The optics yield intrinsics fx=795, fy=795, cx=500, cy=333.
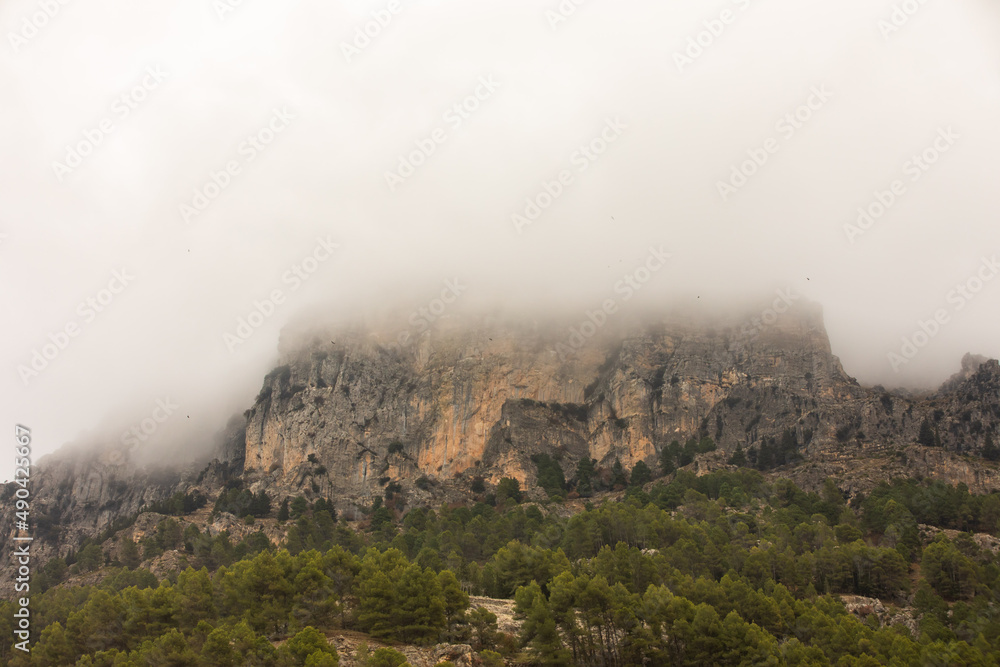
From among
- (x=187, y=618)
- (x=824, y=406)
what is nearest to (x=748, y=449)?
(x=824, y=406)

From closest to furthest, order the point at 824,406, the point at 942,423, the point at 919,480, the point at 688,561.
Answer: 1. the point at 688,561
2. the point at 919,480
3. the point at 942,423
4. the point at 824,406

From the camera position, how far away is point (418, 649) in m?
79.4

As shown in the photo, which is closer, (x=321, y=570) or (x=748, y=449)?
(x=321, y=570)

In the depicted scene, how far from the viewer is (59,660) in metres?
85.0

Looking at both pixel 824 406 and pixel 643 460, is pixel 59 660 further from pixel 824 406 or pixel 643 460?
pixel 824 406

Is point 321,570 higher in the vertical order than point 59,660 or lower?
higher

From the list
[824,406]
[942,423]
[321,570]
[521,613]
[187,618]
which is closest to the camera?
[521,613]

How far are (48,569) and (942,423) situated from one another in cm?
18610

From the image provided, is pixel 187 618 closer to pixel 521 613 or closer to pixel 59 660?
pixel 59 660

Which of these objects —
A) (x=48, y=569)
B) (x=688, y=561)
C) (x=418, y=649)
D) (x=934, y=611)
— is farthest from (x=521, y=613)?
(x=48, y=569)

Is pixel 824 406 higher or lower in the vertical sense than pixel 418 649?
higher

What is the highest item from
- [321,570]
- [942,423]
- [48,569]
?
[942,423]

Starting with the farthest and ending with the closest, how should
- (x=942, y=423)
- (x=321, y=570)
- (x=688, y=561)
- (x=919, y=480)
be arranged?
1. (x=942, y=423)
2. (x=919, y=480)
3. (x=688, y=561)
4. (x=321, y=570)

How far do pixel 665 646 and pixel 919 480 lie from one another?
96030 millimetres
